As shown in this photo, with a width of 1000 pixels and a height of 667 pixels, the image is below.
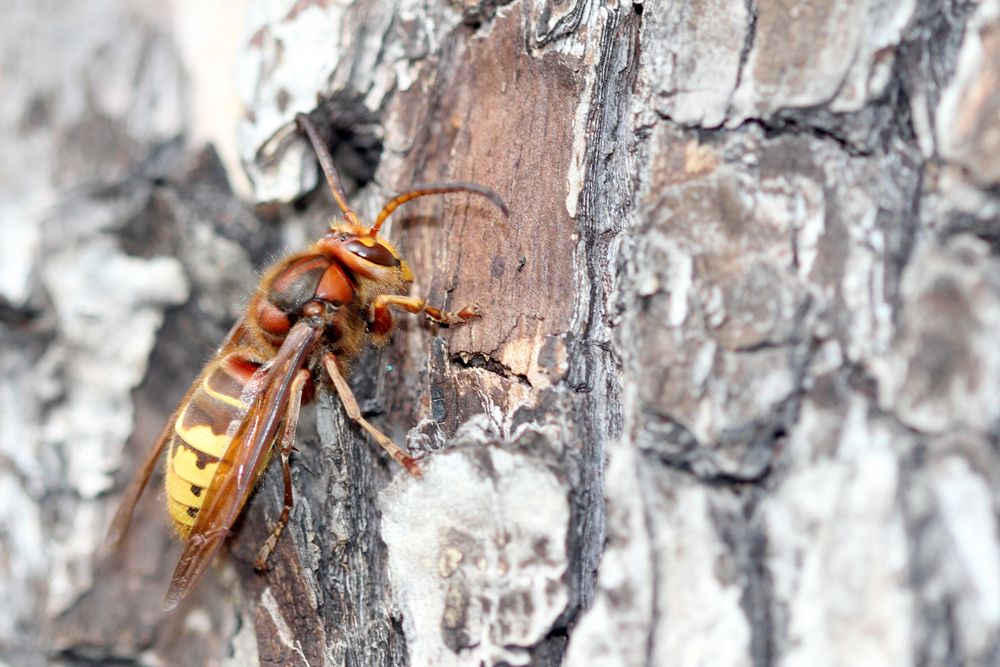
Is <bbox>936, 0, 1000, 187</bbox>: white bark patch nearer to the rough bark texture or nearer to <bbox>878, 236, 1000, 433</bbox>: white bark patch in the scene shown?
the rough bark texture

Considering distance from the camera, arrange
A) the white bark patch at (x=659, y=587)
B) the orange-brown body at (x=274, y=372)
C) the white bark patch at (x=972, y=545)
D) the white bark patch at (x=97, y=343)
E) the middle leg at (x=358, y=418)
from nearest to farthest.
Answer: the white bark patch at (x=972, y=545) < the white bark patch at (x=659, y=587) < the middle leg at (x=358, y=418) < the orange-brown body at (x=274, y=372) < the white bark patch at (x=97, y=343)

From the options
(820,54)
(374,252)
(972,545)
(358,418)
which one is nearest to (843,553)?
(972,545)

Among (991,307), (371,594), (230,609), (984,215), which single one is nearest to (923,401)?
(991,307)

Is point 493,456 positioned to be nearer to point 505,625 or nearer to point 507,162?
point 505,625

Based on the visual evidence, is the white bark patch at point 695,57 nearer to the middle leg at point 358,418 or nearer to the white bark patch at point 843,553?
the white bark patch at point 843,553

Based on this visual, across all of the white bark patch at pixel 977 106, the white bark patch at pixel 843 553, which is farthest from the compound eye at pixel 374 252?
the white bark patch at pixel 977 106

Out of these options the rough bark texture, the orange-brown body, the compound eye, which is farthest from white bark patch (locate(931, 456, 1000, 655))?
the compound eye

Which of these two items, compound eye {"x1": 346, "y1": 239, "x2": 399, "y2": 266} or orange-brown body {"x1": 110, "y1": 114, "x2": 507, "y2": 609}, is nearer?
orange-brown body {"x1": 110, "y1": 114, "x2": 507, "y2": 609}
